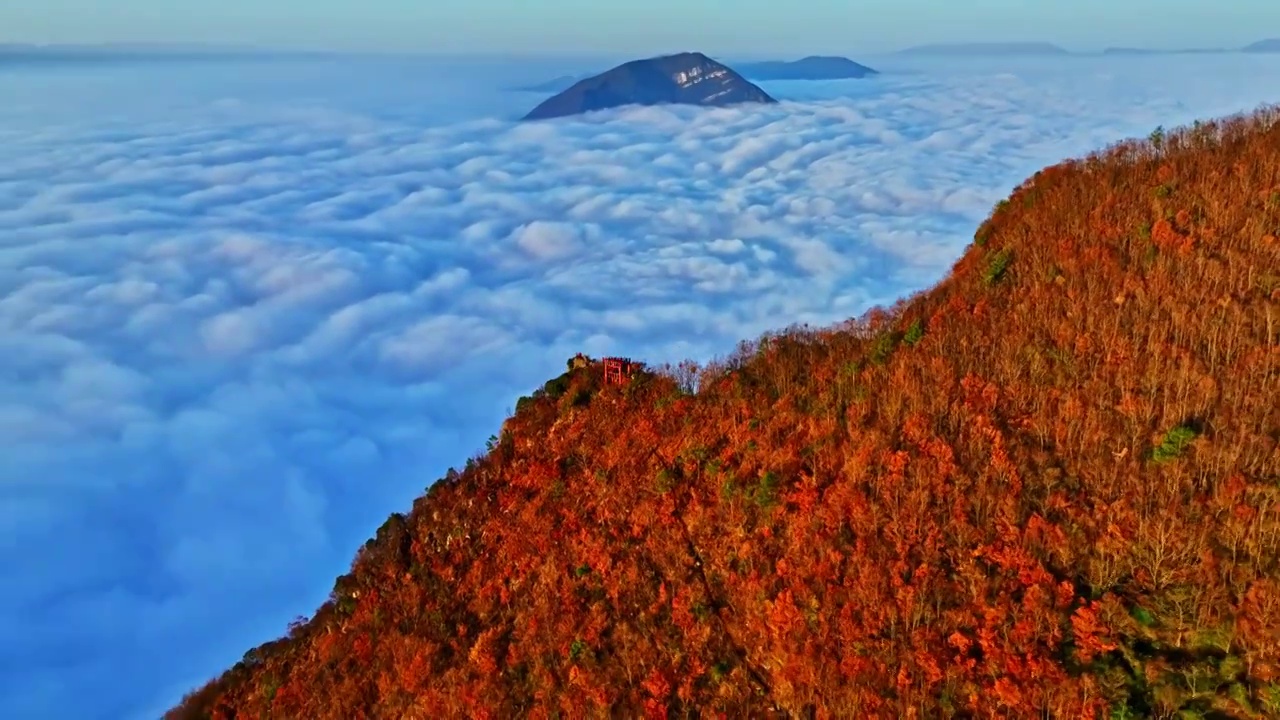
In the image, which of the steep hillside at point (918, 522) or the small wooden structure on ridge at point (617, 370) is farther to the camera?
the small wooden structure on ridge at point (617, 370)

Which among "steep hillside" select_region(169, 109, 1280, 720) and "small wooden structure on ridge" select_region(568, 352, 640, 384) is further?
"small wooden structure on ridge" select_region(568, 352, 640, 384)

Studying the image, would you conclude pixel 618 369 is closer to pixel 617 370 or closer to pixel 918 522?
pixel 617 370

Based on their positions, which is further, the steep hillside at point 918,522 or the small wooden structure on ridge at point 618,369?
the small wooden structure on ridge at point 618,369

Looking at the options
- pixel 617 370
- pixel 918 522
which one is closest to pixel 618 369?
pixel 617 370

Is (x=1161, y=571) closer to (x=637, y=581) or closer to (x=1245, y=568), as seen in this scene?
(x=1245, y=568)

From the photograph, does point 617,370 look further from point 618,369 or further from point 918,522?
point 918,522

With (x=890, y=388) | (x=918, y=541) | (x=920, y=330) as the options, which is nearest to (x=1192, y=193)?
(x=920, y=330)

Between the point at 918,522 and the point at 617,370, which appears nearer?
the point at 918,522

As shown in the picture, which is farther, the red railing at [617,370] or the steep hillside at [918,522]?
the red railing at [617,370]

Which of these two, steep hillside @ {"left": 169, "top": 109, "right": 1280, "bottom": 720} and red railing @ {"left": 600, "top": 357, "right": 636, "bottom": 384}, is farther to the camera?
red railing @ {"left": 600, "top": 357, "right": 636, "bottom": 384}
